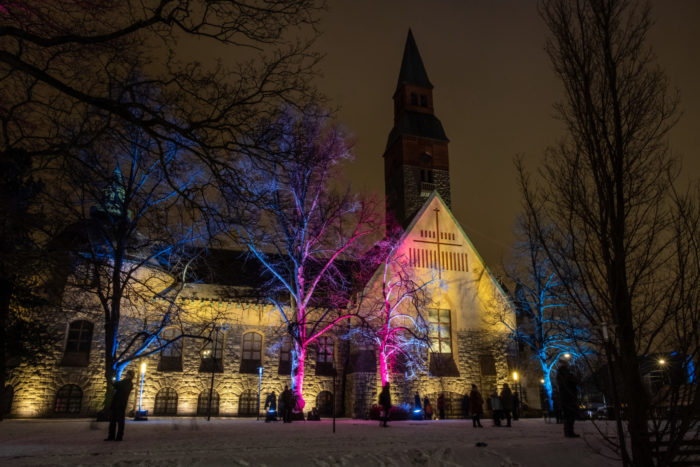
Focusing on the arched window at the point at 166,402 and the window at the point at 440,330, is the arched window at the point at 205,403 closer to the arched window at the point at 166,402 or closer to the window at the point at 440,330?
the arched window at the point at 166,402

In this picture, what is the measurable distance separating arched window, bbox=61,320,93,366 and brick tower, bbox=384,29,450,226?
20.9 metres

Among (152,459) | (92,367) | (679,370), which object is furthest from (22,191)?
(92,367)

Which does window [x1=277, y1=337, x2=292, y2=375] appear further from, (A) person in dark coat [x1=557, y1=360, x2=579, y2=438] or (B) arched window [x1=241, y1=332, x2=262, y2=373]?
(A) person in dark coat [x1=557, y1=360, x2=579, y2=438]

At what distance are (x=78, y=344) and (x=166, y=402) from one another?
536cm

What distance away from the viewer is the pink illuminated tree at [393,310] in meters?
25.5

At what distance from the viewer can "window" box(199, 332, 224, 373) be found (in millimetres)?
27641

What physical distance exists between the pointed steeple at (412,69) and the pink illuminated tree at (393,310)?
20.7 m

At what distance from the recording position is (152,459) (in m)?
8.09

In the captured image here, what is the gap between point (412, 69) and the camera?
45.6m

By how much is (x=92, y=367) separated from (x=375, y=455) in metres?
21.1

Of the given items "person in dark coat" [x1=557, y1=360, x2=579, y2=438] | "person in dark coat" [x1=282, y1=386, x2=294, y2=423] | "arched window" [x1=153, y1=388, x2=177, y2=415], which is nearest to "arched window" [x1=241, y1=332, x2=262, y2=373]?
"arched window" [x1=153, y1=388, x2=177, y2=415]

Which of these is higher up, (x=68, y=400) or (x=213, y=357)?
(x=213, y=357)

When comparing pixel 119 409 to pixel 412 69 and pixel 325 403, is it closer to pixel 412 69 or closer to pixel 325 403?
pixel 325 403

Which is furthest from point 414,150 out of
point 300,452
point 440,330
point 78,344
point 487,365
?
point 300,452
